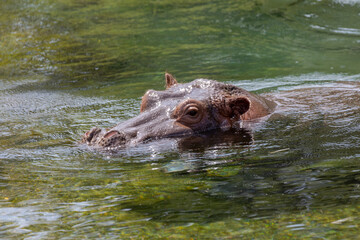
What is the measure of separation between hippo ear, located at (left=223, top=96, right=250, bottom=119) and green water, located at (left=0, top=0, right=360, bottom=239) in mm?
325

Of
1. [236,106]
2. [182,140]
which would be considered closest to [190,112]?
[182,140]

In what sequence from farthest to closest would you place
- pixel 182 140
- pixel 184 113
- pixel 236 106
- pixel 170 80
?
1. pixel 170 80
2. pixel 236 106
3. pixel 184 113
4. pixel 182 140

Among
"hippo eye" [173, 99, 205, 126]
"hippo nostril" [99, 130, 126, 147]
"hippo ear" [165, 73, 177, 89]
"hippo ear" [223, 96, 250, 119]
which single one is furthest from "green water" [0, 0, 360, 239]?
"hippo ear" [165, 73, 177, 89]

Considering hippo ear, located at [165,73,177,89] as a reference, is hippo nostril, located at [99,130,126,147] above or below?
below

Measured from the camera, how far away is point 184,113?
241 inches

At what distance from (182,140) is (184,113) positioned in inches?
13.0

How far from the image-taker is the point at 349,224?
346 cm

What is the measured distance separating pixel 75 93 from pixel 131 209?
5.94 meters

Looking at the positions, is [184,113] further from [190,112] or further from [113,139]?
[113,139]

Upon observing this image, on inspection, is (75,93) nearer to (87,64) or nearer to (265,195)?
(87,64)

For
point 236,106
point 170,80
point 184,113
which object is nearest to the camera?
point 184,113

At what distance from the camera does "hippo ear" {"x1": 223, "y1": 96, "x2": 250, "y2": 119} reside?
249 inches

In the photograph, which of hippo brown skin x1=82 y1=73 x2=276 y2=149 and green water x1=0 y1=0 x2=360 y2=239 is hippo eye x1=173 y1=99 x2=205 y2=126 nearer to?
hippo brown skin x1=82 y1=73 x2=276 y2=149

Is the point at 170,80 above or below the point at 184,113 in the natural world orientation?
above
